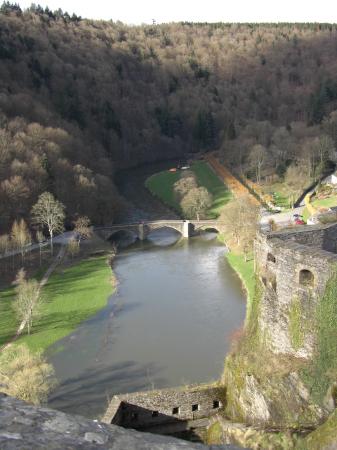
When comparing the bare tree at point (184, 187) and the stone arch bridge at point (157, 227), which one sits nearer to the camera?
the stone arch bridge at point (157, 227)

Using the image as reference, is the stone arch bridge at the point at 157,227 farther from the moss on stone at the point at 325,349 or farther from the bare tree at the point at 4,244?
the moss on stone at the point at 325,349

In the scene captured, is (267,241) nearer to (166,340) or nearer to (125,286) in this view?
(166,340)

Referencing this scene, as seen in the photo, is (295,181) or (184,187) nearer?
(295,181)

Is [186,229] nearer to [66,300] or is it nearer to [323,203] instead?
[323,203]

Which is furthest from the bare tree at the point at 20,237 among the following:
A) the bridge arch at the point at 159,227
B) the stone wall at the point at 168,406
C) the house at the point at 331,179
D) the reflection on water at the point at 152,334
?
the house at the point at 331,179

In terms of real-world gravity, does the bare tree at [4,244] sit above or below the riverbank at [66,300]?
above

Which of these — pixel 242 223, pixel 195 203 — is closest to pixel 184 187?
pixel 195 203
